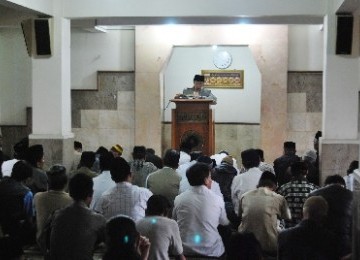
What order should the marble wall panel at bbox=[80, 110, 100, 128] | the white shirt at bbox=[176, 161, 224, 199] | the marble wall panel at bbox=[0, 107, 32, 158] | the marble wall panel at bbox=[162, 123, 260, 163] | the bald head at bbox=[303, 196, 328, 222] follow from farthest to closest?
1. the marble wall panel at bbox=[162, 123, 260, 163]
2. the marble wall panel at bbox=[80, 110, 100, 128]
3. the marble wall panel at bbox=[0, 107, 32, 158]
4. the white shirt at bbox=[176, 161, 224, 199]
5. the bald head at bbox=[303, 196, 328, 222]

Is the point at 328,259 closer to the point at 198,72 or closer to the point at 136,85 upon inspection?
the point at 136,85

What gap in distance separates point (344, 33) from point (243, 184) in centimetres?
352

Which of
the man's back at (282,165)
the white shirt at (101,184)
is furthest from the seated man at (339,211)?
the man's back at (282,165)

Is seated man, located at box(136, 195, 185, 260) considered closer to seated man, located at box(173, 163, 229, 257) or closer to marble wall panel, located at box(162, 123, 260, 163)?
seated man, located at box(173, 163, 229, 257)

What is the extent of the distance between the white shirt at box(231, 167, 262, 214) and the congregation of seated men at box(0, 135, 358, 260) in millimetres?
11

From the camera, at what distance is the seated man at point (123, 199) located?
540 centimetres

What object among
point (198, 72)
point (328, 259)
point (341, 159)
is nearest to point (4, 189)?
point (328, 259)

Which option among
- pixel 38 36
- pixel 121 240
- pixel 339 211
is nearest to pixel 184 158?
pixel 339 211

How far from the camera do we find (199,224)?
5.34 meters

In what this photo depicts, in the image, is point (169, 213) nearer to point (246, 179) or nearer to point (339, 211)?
point (246, 179)

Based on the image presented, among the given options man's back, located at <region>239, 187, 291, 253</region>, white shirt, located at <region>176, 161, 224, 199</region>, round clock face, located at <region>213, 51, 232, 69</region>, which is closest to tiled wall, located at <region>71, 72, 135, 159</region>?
round clock face, located at <region>213, 51, 232, 69</region>

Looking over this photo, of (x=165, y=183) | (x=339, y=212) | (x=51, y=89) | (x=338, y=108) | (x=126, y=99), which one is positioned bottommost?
(x=339, y=212)

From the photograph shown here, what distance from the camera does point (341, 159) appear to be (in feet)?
29.3

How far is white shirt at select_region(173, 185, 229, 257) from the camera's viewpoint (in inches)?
209
